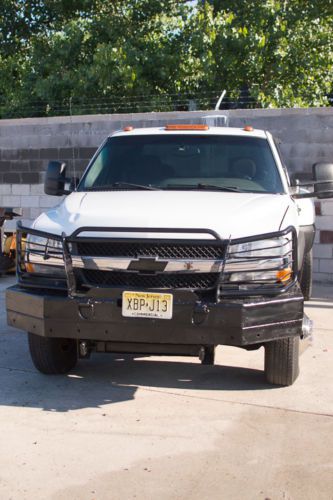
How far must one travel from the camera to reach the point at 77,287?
5.46m

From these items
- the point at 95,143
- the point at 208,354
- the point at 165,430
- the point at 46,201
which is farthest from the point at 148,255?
the point at 46,201

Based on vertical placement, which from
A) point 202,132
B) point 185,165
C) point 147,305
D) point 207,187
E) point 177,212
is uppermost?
point 202,132

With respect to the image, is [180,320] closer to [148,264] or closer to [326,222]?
[148,264]

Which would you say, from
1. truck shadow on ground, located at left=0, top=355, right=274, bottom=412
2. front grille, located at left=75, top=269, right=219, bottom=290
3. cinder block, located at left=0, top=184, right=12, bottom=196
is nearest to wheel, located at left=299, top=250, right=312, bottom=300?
truck shadow on ground, located at left=0, top=355, right=274, bottom=412

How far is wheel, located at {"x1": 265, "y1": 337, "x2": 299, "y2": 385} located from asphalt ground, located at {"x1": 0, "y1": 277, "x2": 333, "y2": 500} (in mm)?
95

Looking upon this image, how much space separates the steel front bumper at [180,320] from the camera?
204 inches

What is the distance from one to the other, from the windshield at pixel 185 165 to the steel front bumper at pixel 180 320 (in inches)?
53.1

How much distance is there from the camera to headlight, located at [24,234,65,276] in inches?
218

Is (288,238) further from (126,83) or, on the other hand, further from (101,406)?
(126,83)

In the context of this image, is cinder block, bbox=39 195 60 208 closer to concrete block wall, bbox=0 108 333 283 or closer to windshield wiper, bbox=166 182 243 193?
concrete block wall, bbox=0 108 333 283

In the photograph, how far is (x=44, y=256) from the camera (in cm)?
561

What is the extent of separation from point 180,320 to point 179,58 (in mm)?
13305

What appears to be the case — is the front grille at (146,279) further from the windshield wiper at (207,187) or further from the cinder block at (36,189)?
the cinder block at (36,189)

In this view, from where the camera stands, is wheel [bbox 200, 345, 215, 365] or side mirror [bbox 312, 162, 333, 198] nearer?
wheel [bbox 200, 345, 215, 365]
